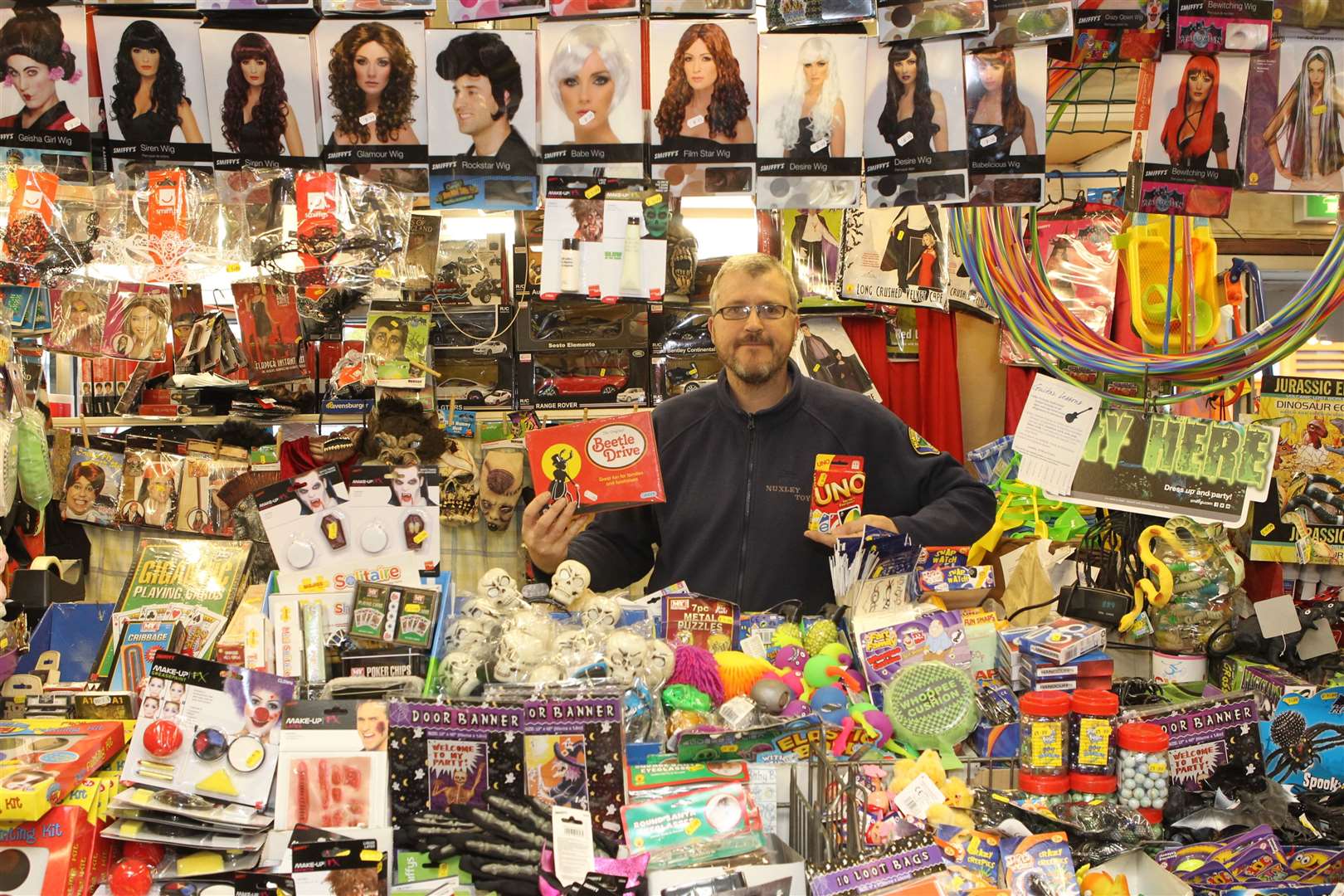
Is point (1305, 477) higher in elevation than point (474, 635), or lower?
lower

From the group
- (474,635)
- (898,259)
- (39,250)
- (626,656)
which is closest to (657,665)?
(626,656)

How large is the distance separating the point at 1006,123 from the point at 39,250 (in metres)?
2.36

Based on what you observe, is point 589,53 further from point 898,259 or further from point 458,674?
point 898,259

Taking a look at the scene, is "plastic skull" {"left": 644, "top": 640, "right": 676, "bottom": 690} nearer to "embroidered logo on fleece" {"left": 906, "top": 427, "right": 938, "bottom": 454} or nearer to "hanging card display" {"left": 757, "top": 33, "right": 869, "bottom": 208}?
"hanging card display" {"left": 757, "top": 33, "right": 869, "bottom": 208}

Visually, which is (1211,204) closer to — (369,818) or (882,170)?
(882,170)

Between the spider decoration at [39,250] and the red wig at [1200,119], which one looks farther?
the spider decoration at [39,250]

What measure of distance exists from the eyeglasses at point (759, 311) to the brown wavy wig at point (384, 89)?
101cm

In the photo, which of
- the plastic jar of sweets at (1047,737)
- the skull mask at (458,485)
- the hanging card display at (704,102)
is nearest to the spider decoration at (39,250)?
the hanging card display at (704,102)

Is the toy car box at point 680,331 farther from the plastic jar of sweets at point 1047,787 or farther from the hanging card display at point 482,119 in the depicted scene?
the plastic jar of sweets at point 1047,787

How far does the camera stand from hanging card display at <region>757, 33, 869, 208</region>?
2.58 metres

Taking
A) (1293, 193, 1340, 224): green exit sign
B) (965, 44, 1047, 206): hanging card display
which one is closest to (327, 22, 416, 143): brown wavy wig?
(965, 44, 1047, 206): hanging card display

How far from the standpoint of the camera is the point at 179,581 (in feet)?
7.26

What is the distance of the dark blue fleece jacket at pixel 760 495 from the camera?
9.98 feet

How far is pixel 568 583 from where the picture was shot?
2162mm
